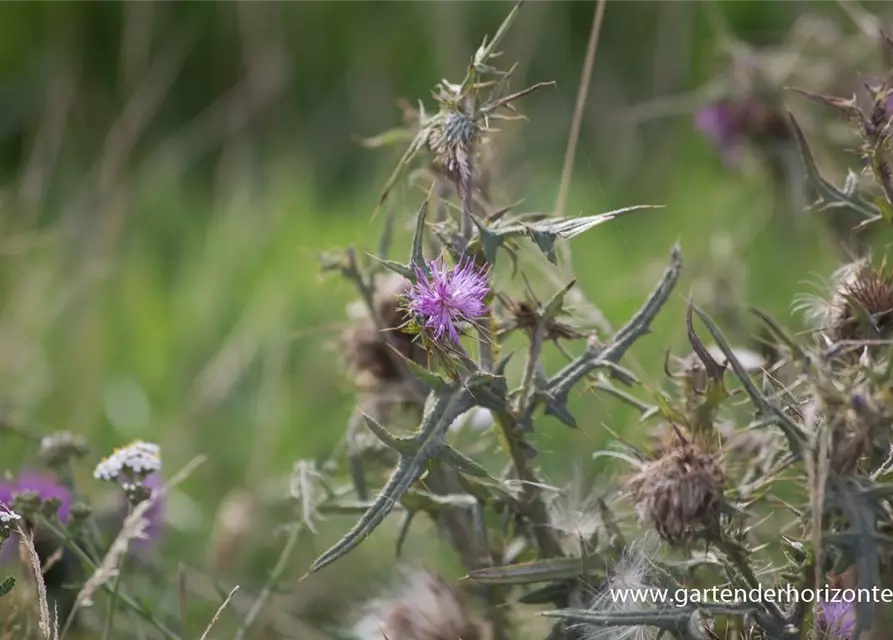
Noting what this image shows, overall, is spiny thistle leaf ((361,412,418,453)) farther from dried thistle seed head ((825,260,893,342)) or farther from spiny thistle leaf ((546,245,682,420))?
dried thistle seed head ((825,260,893,342))

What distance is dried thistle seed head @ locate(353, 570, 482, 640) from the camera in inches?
33.9

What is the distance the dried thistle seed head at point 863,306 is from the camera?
0.68m

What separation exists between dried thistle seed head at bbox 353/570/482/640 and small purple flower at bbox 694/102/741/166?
73 centimetres

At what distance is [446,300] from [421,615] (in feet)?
1.17

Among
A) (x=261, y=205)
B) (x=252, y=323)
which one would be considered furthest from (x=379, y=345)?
(x=261, y=205)

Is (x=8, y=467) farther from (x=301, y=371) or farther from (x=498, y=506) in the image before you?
(x=498, y=506)

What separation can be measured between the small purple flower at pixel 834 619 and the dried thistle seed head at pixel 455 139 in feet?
1.17

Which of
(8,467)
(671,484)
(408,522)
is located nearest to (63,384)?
(8,467)

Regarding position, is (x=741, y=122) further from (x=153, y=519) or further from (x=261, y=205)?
(x=261, y=205)

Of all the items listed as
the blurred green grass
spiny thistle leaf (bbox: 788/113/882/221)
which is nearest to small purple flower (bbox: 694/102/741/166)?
the blurred green grass

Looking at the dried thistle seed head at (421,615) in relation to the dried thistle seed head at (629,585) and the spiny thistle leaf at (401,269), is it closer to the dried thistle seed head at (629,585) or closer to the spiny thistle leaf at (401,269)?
the dried thistle seed head at (629,585)

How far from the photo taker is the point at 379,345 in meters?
0.97

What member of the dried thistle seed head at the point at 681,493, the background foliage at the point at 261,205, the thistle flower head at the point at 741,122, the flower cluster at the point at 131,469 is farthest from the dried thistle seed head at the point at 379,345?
the thistle flower head at the point at 741,122

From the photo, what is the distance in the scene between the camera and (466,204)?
2.29ft
